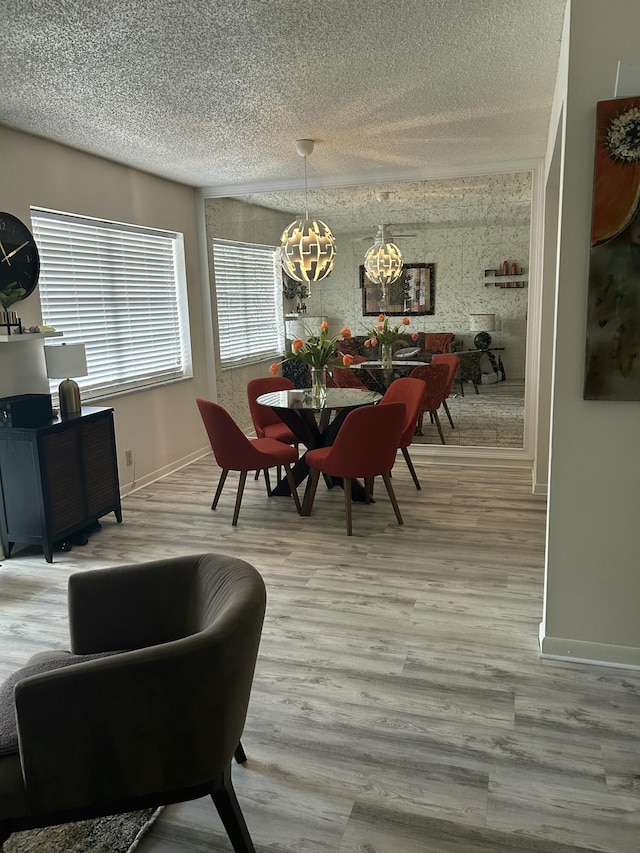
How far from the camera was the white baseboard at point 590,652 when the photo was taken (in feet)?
8.33

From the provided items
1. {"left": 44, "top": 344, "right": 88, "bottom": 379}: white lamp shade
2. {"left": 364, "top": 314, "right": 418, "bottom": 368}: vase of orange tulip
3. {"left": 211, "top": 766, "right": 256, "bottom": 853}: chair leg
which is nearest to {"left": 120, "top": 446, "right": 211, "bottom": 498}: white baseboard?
{"left": 44, "top": 344, "right": 88, "bottom": 379}: white lamp shade

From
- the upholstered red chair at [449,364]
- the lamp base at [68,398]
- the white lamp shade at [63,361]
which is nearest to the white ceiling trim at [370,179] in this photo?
the upholstered red chair at [449,364]

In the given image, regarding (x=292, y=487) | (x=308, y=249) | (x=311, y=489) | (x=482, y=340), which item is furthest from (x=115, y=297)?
(x=482, y=340)

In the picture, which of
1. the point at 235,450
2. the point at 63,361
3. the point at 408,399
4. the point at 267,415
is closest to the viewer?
the point at 63,361

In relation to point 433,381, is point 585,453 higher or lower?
higher

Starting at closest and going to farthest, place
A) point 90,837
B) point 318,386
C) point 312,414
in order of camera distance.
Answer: point 90,837, point 312,414, point 318,386

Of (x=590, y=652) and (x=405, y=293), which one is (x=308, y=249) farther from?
(x=590, y=652)

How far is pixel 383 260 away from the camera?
5594mm

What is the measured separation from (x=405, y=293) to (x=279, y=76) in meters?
2.72

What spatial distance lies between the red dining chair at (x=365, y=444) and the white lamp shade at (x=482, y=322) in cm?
187

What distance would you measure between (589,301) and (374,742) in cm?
172

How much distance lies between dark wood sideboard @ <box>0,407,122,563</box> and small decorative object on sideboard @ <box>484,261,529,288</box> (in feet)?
11.0

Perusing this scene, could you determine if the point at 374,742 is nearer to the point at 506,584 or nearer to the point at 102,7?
the point at 506,584

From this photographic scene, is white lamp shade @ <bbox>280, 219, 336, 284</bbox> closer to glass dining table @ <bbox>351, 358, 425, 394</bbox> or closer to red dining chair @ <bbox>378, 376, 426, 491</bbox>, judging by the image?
red dining chair @ <bbox>378, 376, 426, 491</bbox>
